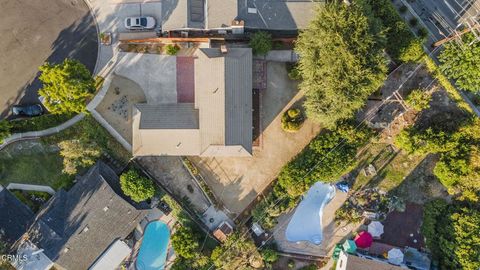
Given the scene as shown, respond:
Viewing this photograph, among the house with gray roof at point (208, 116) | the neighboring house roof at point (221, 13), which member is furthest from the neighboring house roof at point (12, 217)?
the neighboring house roof at point (221, 13)

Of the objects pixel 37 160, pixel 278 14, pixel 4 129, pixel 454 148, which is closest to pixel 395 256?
pixel 454 148

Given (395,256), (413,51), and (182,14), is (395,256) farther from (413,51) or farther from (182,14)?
(182,14)

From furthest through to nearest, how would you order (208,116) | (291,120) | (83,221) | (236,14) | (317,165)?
(291,120), (83,221), (317,165), (236,14), (208,116)

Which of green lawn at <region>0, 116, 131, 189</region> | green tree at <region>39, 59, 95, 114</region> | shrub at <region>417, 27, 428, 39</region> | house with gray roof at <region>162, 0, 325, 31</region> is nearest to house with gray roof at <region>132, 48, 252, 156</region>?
house with gray roof at <region>162, 0, 325, 31</region>

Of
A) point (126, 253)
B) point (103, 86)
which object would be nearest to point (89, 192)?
point (126, 253)

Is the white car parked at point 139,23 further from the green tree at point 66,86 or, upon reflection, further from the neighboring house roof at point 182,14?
the green tree at point 66,86

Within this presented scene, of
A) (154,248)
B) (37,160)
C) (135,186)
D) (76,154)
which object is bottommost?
(154,248)

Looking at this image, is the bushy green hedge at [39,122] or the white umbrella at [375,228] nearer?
the bushy green hedge at [39,122]
